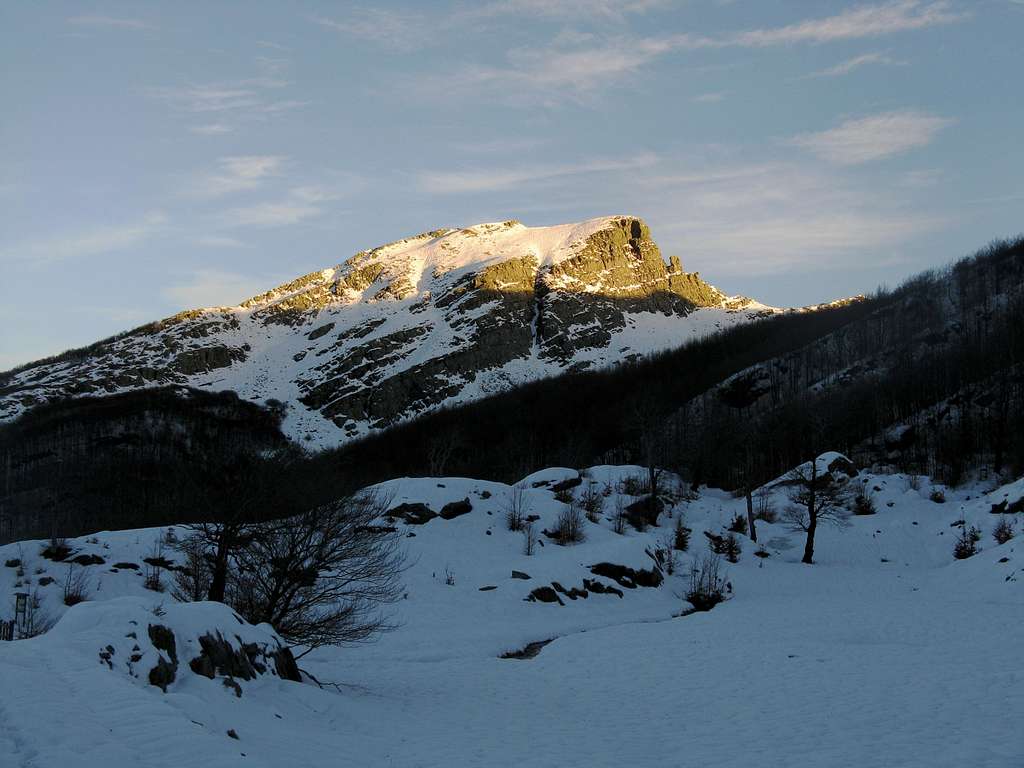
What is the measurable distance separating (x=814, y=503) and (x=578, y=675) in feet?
91.4

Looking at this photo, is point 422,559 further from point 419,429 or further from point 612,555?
point 419,429

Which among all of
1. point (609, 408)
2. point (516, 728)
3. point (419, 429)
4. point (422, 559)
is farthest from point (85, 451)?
point (516, 728)

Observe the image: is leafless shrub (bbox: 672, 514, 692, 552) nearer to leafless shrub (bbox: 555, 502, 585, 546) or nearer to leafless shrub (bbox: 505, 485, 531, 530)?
leafless shrub (bbox: 555, 502, 585, 546)

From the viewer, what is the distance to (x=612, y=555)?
36438mm

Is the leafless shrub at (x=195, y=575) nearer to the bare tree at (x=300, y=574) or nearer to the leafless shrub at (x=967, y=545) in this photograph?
the bare tree at (x=300, y=574)

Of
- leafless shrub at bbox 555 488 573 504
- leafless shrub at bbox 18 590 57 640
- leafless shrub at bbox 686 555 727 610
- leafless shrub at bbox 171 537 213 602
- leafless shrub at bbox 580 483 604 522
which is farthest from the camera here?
leafless shrub at bbox 555 488 573 504

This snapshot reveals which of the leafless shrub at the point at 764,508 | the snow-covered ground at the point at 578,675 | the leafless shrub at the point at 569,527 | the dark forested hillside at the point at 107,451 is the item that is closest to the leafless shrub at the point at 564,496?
the leafless shrub at the point at 569,527

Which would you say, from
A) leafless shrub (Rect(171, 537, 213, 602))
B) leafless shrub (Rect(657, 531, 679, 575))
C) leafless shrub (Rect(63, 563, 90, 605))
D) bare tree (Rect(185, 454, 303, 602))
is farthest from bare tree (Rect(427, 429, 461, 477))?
bare tree (Rect(185, 454, 303, 602))

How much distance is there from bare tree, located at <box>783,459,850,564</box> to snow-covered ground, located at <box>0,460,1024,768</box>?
2.85m

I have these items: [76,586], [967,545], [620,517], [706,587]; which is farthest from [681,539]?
[76,586]

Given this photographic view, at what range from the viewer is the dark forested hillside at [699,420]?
7794 cm

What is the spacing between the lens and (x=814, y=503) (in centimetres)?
4431

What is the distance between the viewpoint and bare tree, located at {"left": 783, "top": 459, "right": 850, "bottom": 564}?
1724 inches

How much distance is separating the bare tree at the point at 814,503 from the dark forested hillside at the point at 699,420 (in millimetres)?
3941
